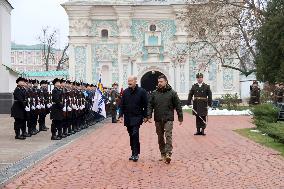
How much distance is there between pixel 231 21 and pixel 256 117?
930 inches

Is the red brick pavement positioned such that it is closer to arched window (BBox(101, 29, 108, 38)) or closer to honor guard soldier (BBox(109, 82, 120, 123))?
honor guard soldier (BBox(109, 82, 120, 123))

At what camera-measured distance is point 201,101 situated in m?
20.2

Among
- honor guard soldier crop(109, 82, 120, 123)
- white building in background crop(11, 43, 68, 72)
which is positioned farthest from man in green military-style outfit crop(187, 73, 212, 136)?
white building in background crop(11, 43, 68, 72)

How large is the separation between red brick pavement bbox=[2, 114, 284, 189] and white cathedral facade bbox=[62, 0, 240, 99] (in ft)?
125

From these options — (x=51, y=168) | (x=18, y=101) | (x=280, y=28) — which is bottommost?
(x=51, y=168)

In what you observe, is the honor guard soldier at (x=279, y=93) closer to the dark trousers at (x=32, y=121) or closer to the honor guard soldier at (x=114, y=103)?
the honor guard soldier at (x=114, y=103)

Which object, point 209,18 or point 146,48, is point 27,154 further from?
point 146,48

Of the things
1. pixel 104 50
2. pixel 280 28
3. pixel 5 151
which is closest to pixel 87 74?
pixel 104 50

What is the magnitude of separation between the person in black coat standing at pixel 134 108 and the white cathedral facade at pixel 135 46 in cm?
4135

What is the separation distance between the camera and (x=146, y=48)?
183 ft

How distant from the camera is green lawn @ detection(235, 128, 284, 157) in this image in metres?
15.5

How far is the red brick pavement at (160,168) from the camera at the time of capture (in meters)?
10.2

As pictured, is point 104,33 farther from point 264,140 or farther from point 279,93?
point 264,140

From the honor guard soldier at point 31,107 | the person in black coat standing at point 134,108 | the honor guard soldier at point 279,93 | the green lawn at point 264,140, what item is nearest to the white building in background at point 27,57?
the honor guard soldier at point 279,93
